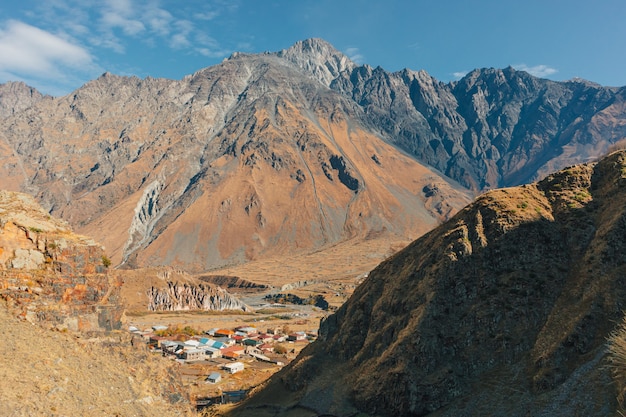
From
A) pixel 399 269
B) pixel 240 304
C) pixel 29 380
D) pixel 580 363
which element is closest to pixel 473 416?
pixel 580 363

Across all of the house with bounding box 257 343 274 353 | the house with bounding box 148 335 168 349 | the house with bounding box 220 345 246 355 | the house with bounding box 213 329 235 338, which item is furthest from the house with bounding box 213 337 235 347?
the house with bounding box 148 335 168 349

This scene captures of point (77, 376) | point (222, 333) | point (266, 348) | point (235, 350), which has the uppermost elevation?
point (77, 376)

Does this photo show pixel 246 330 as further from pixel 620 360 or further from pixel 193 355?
pixel 620 360

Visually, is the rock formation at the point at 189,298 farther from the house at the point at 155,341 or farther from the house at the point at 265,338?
the house at the point at 265,338

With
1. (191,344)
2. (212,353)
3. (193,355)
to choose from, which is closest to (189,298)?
(191,344)

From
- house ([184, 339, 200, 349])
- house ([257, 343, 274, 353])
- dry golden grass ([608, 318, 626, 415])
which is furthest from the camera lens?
house ([257, 343, 274, 353])

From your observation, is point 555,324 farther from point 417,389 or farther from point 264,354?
point 264,354

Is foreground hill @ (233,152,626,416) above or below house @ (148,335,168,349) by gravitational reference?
above

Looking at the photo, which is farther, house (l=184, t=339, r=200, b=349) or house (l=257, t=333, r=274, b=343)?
house (l=257, t=333, r=274, b=343)

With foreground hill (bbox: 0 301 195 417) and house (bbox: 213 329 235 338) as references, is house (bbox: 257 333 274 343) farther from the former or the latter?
foreground hill (bbox: 0 301 195 417)
